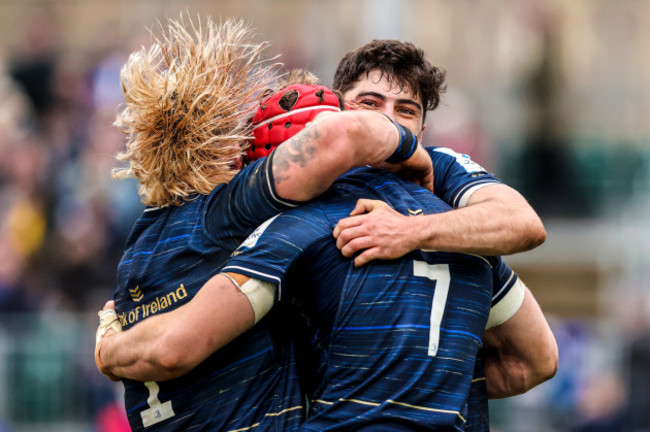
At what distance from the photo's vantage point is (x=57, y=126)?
1129 cm

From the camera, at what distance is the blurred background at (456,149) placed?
9.55m

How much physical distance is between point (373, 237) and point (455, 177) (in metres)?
0.57

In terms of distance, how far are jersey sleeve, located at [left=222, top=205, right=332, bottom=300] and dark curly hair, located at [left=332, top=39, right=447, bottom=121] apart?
1181 mm

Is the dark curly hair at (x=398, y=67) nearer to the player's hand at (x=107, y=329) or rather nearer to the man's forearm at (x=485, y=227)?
the man's forearm at (x=485, y=227)

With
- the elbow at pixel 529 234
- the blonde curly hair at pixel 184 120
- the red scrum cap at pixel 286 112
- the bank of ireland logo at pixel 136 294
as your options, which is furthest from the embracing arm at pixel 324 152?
the bank of ireland logo at pixel 136 294

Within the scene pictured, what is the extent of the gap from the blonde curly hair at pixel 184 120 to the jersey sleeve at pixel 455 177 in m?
0.71

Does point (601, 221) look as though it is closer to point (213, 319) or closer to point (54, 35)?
point (54, 35)

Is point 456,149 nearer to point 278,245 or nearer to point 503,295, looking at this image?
point 503,295

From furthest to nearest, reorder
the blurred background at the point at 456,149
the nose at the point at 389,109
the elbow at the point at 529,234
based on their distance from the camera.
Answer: the blurred background at the point at 456,149
the nose at the point at 389,109
the elbow at the point at 529,234

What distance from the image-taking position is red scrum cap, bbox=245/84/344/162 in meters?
3.67

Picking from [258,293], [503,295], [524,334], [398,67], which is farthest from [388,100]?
[258,293]

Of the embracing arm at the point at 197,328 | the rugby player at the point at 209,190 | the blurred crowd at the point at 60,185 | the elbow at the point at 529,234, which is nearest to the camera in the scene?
the embracing arm at the point at 197,328

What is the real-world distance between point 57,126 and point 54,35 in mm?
2139

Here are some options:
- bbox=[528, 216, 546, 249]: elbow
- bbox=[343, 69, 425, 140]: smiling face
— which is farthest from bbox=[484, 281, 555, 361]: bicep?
bbox=[343, 69, 425, 140]: smiling face
